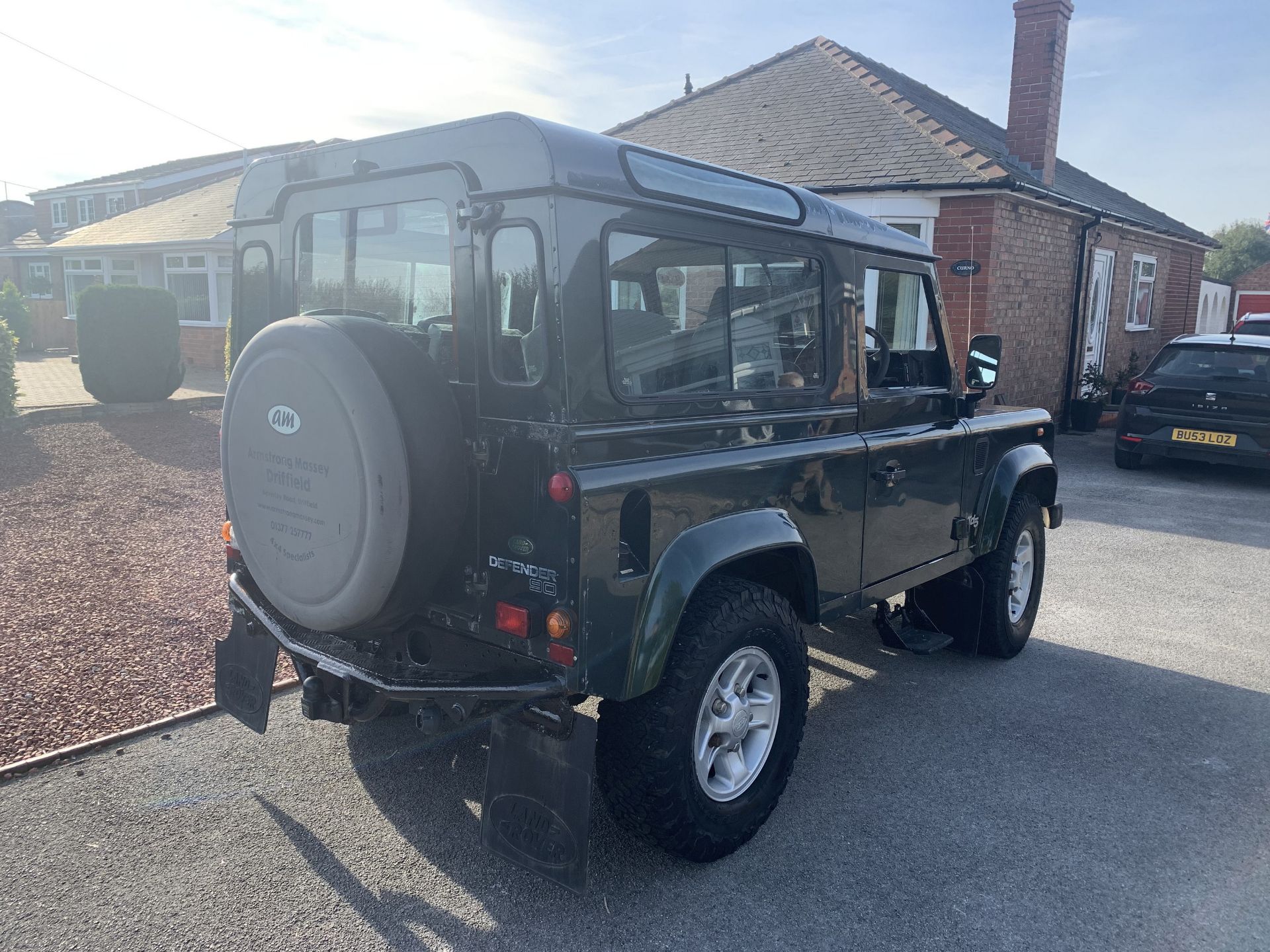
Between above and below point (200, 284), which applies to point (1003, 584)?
below

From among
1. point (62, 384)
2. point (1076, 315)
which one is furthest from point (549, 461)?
point (62, 384)

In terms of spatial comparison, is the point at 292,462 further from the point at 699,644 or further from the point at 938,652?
A: the point at 938,652

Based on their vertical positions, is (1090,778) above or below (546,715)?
below

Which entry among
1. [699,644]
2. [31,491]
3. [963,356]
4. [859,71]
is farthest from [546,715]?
[859,71]

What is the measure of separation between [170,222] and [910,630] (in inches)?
964

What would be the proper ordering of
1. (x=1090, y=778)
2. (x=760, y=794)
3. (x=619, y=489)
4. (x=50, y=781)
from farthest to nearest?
(x=1090, y=778)
(x=50, y=781)
(x=760, y=794)
(x=619, y=489)

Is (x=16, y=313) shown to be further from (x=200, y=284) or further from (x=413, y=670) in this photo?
(x=413, y=670)

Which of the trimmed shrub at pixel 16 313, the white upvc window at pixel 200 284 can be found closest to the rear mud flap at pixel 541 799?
the white upvc window at pixel 200 284

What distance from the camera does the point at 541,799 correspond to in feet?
8.79

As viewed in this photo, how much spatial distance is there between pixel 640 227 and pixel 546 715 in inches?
58.8

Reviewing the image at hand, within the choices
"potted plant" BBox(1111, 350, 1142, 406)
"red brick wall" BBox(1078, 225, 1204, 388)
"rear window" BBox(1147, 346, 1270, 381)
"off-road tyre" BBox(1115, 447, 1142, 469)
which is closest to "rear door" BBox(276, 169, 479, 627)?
"rear window" BBox(1147, 346, 1270, 381)


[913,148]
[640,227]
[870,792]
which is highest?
[913,148]

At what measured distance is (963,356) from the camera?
1172 cm

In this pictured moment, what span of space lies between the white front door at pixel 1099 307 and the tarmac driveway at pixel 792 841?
12.4m
